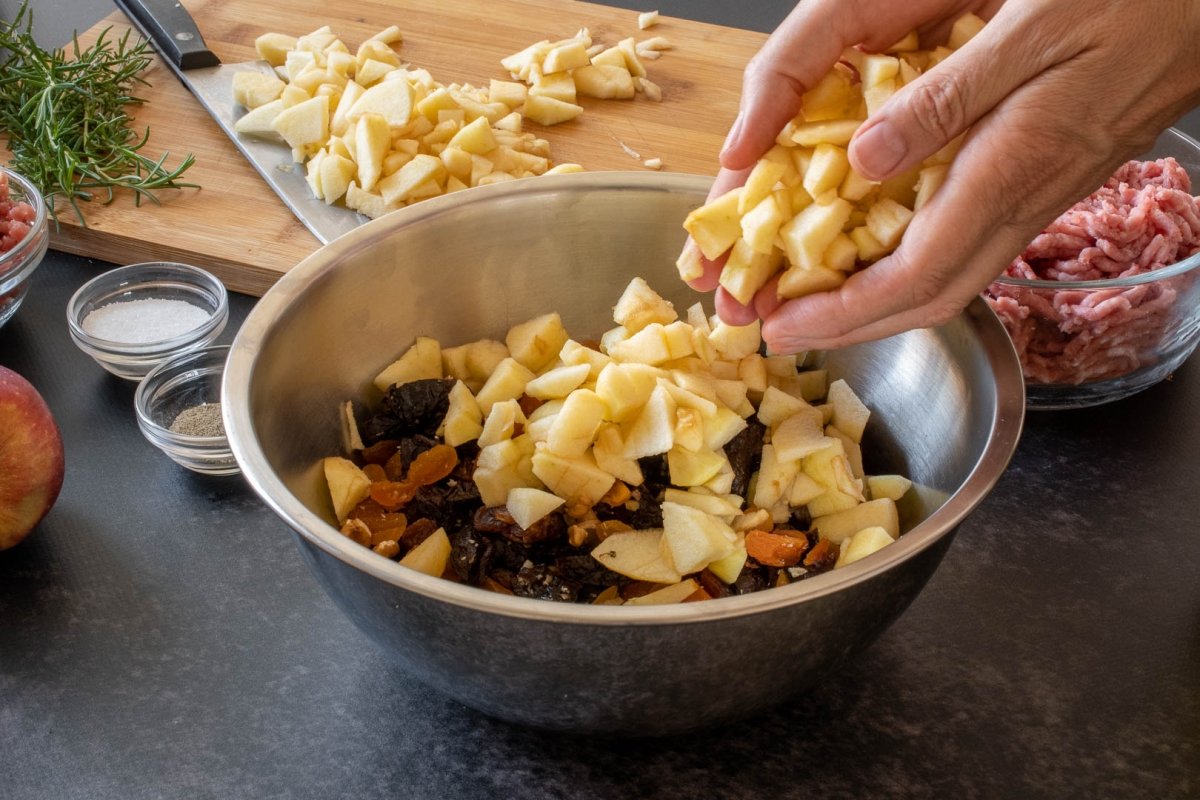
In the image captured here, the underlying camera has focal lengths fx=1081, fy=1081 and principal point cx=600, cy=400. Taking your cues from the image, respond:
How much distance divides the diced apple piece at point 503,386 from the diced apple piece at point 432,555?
0.26 m

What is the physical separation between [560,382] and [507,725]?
49 cm

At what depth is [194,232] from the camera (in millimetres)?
2299

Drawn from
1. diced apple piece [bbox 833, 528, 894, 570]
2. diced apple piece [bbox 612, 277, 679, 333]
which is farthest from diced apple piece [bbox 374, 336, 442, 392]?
diced apple piece [bbox 833, 528, 894, 570]

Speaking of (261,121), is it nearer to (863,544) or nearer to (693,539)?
(693,539)

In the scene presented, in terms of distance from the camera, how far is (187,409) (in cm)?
189

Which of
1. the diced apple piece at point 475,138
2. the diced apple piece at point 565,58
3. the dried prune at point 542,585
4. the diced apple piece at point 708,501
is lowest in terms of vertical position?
the dried prune at point 542,585

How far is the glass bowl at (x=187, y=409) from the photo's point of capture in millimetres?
1769

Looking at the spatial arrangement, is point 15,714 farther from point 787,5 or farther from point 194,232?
point 787,5

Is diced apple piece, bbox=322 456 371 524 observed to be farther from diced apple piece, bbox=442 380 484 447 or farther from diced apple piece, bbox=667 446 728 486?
diced apple piece, bbox=667 446 728 486

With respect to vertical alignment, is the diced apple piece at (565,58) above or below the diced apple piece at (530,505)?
above

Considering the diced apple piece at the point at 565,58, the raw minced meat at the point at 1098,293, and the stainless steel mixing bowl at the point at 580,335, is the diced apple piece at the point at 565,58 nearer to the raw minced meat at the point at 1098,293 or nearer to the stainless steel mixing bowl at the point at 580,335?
the stainless steel mixing bowl at the point at 580,335

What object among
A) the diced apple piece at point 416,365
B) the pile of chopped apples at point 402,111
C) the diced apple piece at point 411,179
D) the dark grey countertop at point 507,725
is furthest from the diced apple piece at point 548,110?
the dark grey countertop at point 507,725

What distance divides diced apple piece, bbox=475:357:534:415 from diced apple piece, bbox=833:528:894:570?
0.57m

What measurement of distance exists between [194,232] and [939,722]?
68.9 inches
